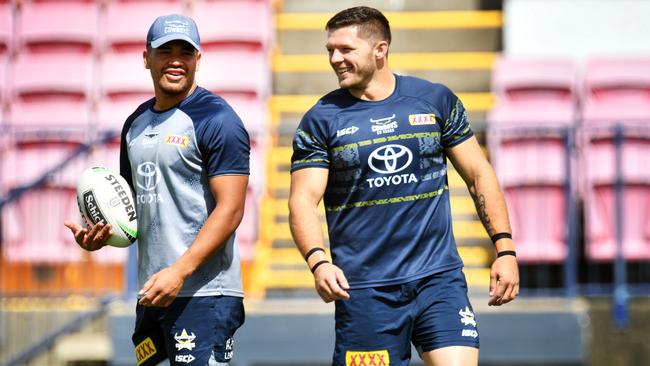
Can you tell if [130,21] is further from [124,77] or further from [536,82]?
[536,82]

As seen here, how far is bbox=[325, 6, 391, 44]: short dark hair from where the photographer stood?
461 cm

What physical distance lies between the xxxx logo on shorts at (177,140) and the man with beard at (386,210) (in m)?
0.51

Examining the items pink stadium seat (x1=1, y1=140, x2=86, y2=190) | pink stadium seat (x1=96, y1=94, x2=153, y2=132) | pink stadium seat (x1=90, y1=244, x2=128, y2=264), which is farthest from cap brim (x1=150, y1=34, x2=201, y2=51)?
pink stadium seat (x1=1, y1=140, x2=86, y2=190)

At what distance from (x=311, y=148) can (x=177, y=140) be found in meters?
0.58

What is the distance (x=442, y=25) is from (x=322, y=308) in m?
3.82

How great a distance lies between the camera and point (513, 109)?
9.80m

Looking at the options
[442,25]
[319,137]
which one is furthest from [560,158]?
[319,137]

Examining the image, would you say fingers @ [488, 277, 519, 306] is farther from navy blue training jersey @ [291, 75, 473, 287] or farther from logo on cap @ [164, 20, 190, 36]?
logo on cap @ [164, 20, 190, 36]

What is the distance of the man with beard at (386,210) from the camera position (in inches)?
177

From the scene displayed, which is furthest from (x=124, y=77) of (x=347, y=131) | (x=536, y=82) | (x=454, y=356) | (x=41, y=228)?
(x=454, y=356)

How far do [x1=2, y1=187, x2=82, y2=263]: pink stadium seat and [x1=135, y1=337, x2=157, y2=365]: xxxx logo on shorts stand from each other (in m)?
4.87

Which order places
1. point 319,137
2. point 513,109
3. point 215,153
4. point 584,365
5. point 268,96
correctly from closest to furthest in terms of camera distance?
point 215,153 < point 319,137 < point 584,365 < point 513,109 < point 268,96

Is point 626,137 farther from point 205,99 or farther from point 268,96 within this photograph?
point 205,99

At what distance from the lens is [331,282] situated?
13.9ft
